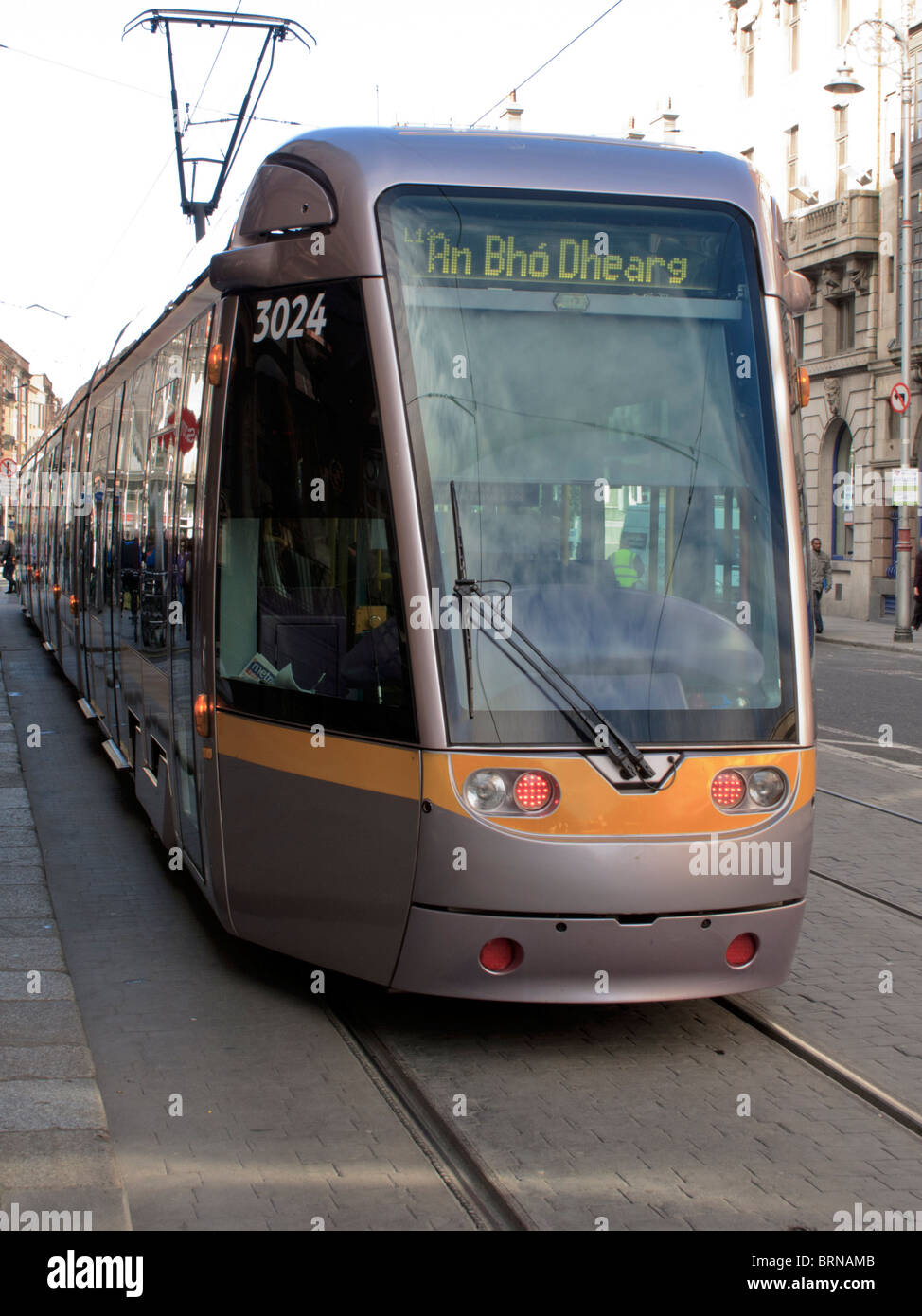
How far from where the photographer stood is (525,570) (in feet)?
16.0

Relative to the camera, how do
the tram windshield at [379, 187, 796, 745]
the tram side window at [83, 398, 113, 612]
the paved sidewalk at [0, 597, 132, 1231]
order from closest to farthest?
1. the paved sidewalk at [0, 597, 132, 1231]
2. the tram windshield at [379, 187, 796, 745]
3. the tram side window at [83, 398, 113, 612]

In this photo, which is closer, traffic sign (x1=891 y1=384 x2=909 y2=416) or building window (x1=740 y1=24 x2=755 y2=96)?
traffic sign (x1=891 y1=384 x2=909 y2=416)

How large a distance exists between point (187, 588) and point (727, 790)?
7.98ft

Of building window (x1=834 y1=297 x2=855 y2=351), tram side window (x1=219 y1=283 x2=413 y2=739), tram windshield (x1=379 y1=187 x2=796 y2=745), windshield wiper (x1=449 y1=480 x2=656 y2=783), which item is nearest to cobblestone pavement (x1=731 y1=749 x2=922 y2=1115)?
tram windshield (x1=379 y1=187 x2=796 y2=745)

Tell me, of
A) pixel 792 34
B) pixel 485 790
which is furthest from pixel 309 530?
pixel 792 34

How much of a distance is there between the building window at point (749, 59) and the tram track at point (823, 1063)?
38541mm

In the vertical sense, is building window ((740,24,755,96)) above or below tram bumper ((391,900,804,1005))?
above

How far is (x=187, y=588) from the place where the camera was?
621 centimetres

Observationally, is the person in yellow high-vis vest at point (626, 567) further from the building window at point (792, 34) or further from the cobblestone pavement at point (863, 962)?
the building window at point (792, 34)

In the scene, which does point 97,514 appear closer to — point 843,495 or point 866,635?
point 866,635

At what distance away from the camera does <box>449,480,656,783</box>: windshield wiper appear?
15.6ft

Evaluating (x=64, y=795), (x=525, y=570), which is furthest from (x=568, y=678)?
(x=64, y=795)

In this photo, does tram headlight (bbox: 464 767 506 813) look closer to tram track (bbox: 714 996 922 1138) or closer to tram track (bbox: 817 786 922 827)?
tram track (bbox: 714 996 922 1138)

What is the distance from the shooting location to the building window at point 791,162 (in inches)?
1513
